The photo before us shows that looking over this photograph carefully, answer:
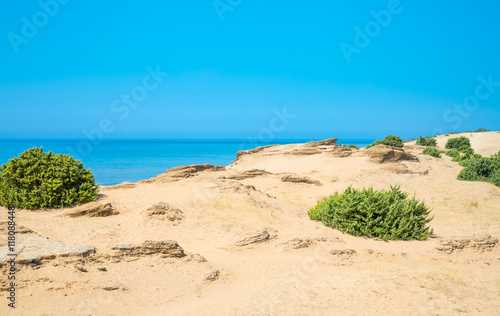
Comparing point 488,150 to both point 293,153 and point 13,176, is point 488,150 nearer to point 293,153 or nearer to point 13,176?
point 293,153

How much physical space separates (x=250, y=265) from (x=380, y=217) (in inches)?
197

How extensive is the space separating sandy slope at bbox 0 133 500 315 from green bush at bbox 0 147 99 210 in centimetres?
68

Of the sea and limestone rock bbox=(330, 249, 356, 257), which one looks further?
the sea

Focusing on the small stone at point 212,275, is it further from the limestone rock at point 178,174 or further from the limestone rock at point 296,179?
the limestone rock at point 296,179

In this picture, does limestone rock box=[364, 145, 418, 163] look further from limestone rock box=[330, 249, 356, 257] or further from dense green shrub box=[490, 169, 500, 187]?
limestone rock box=[330, 249, 356, 257]

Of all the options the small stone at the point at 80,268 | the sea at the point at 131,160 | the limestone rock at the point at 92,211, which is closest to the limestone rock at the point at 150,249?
the small stone at the point at 80,268

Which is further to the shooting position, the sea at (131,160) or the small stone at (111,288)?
the sea at (131,160)

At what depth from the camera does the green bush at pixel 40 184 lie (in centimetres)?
1198

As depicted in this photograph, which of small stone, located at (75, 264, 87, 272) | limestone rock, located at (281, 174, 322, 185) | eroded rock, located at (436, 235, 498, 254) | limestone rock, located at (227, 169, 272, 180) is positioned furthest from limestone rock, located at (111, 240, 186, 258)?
limestone rock, located at (227, 169, 272, 180)

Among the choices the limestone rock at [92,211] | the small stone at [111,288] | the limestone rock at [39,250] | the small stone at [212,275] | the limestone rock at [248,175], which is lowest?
the small stone at [212,275]

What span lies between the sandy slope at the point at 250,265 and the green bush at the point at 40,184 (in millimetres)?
683

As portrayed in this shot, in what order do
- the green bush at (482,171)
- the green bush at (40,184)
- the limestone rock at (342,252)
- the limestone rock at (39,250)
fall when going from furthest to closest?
the green bush at (482,171)
the green bush at (40,184)
the limestone rock at (342,252)
the limestone rock at (39,250)

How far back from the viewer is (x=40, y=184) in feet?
40.4

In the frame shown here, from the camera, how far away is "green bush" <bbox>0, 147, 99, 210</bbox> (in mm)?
11977
